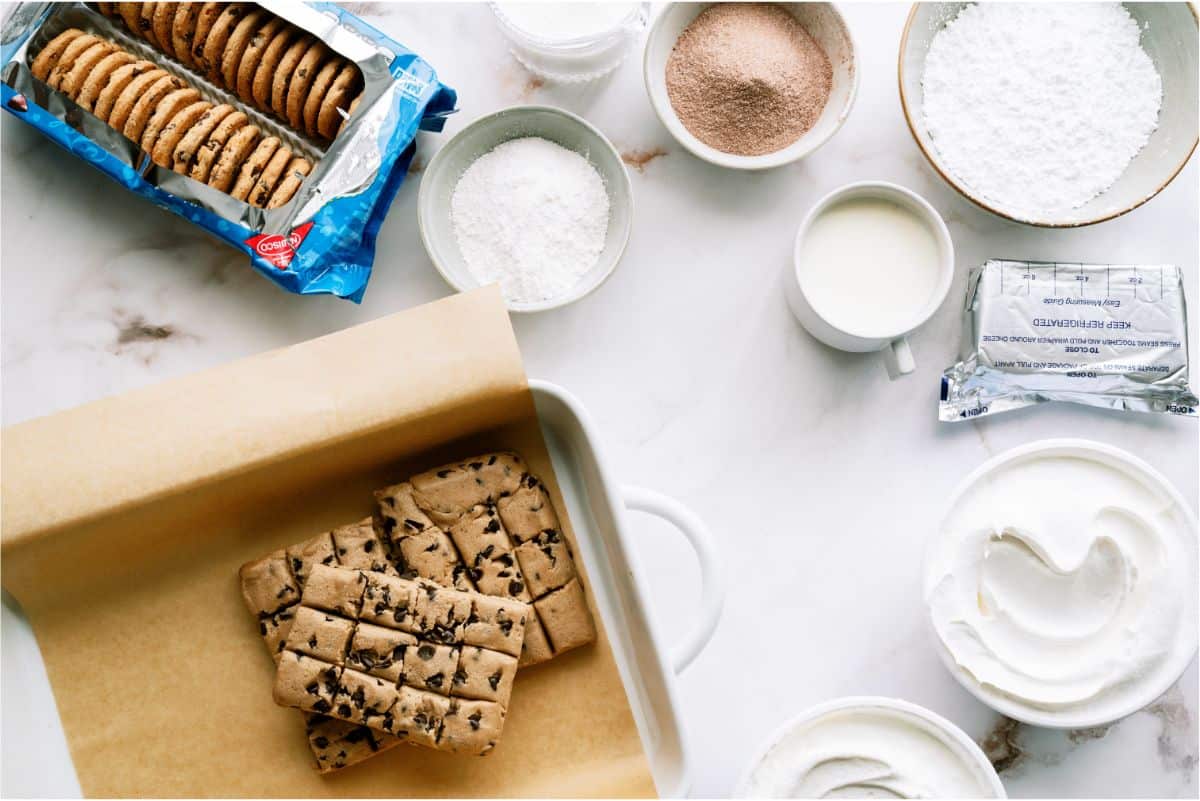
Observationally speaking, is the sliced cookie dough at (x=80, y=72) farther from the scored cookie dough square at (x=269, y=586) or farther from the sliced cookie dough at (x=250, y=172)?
the scored cookie dough square at (x=269, y=586)

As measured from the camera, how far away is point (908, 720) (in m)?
1.19

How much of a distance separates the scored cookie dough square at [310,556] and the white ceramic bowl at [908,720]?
1.88ft

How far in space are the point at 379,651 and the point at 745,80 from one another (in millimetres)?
867

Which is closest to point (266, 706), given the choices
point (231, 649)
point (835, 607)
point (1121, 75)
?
point (231, 649)

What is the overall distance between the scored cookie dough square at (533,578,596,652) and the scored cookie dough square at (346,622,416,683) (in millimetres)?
169

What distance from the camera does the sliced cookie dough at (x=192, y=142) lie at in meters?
1.24

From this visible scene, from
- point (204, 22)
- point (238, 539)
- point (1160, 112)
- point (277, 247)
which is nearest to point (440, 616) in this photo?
point (238, 539)

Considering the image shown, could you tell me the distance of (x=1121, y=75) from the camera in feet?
4.37

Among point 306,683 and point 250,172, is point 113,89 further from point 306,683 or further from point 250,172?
point 306,683

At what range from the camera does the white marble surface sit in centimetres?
135

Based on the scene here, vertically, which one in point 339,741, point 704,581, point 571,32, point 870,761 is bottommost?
point 339,741

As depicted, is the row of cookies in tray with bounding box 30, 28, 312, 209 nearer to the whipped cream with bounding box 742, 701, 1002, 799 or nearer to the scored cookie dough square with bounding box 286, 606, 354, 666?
the scored cookie dough square with bounding box 286, 606, 354, 666

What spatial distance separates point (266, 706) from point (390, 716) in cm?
21

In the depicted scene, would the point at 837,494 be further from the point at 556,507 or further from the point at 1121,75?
the point at 1121,75
